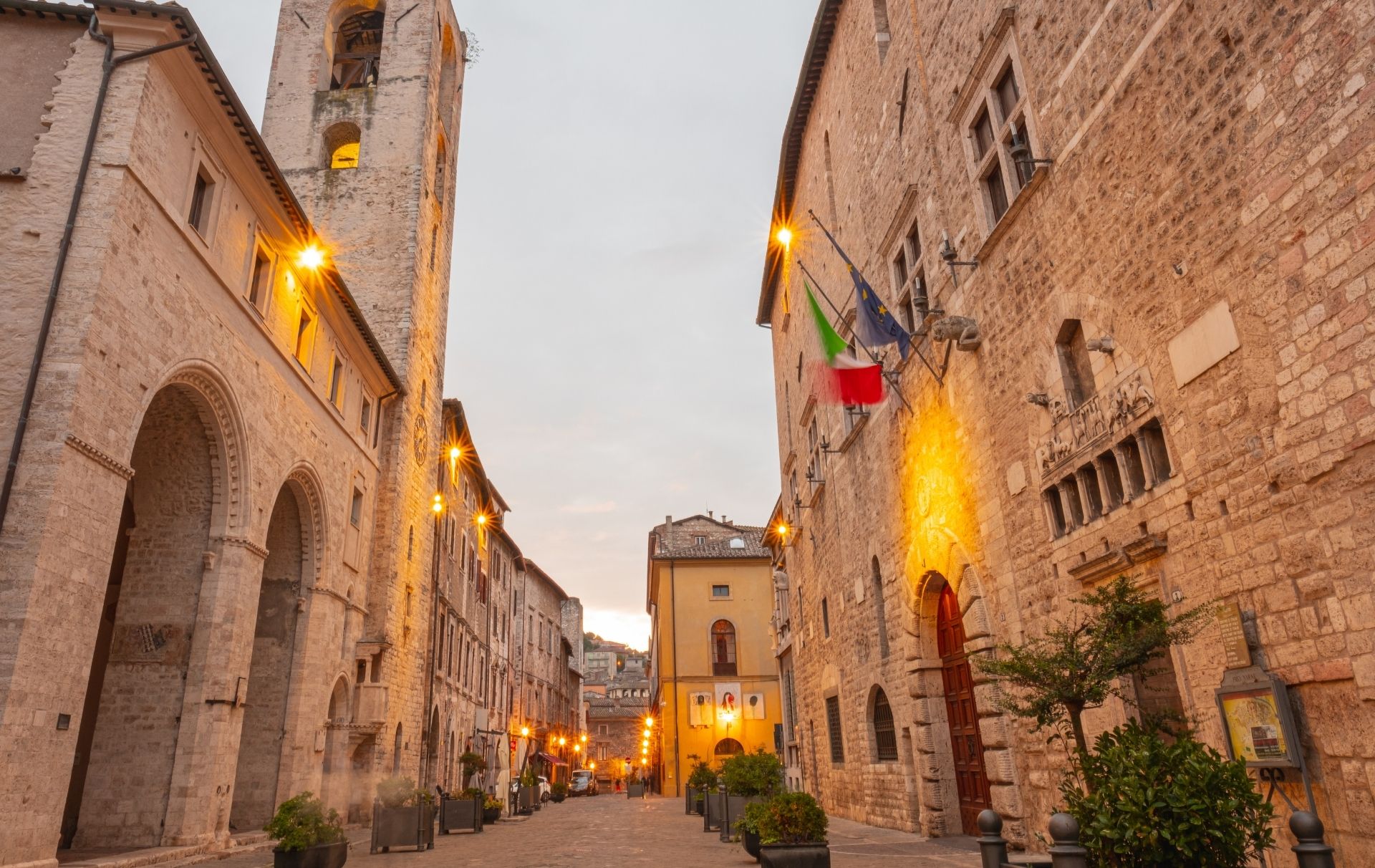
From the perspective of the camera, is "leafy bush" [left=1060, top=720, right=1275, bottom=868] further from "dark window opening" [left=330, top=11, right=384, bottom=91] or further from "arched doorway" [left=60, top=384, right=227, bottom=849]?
"dark window opening" [left=330, top=11, right=384, bottom=91]

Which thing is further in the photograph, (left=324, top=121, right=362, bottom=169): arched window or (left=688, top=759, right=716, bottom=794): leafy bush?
(left=324, top=121, right=362, bottom=169): arched window

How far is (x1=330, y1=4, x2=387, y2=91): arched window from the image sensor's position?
27.3 m

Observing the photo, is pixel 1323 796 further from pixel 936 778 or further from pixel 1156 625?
pixel 936 778

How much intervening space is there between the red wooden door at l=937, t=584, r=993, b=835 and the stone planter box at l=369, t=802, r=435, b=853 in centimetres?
876

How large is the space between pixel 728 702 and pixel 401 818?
81.1 feet

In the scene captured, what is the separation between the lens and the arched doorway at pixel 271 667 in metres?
15.1

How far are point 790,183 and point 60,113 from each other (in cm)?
1709

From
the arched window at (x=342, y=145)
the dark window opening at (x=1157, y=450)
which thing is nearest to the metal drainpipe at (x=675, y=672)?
the arched window at (x=342, y=145)

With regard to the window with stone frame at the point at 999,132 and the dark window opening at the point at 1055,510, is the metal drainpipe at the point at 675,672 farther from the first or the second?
the window with stone frame at the point at 999,132

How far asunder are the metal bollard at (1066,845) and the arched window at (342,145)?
2498 centimetres

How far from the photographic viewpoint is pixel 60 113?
998 centimetres

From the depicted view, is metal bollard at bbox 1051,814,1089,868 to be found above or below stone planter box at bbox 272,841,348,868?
above

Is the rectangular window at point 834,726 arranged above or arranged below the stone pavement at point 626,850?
above

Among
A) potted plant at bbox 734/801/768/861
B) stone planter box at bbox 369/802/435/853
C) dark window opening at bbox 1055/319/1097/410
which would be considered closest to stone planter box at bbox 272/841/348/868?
stone planter box at bbox 369/802/435/853
